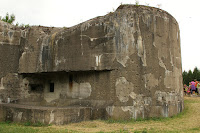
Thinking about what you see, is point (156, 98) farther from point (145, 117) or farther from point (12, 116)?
point (12, 116)

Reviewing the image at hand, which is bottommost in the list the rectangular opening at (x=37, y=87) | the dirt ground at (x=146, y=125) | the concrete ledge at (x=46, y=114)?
the dirt ground at (x=146, y=125)

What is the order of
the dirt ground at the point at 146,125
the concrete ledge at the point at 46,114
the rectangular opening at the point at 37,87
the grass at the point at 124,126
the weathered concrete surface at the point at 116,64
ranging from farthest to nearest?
the rectangular opening at the point at 37,87, the weathered concrete surface at the point at 116,64, the concrete ledge at the point at 46,114, the dirt ground at the point at 146,125, the grass at the point at 124,126

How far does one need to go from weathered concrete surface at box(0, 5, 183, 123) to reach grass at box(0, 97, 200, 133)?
0.32m

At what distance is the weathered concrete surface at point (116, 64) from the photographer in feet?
19.7

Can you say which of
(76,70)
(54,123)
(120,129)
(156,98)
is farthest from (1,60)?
(156,98)

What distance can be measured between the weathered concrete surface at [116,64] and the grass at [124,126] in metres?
0.32

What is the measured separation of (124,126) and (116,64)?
1903mm

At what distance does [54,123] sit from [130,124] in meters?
2.10

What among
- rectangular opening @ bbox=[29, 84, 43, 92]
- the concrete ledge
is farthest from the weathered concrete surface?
rectangular opening @ bbox=[29, 84, 43, 92]

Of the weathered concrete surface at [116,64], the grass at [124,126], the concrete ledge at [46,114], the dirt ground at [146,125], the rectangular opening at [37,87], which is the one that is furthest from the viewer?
the rectangular opening at [37,87]

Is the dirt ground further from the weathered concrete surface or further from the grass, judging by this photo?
the weathered concrete surface

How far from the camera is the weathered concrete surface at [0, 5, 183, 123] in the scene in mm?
6020

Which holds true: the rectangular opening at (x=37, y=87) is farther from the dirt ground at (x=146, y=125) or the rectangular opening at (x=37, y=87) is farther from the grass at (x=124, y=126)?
the dirt ground at (x=146, y=125)

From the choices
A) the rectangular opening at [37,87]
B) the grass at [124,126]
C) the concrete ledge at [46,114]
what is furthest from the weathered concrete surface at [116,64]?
the rectangular opening at [37,87]
